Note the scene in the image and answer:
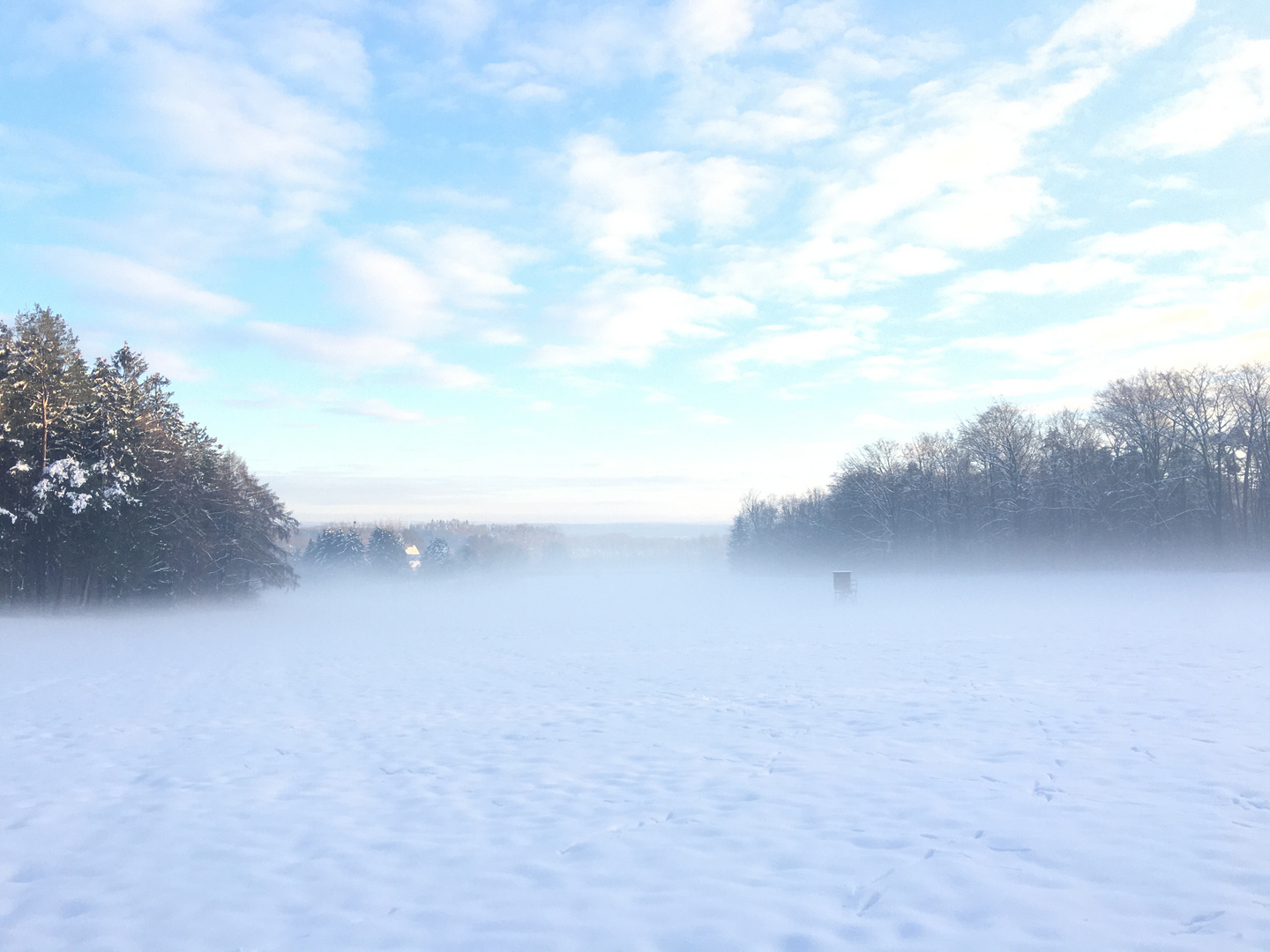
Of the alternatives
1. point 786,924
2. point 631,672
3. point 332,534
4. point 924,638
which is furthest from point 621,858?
point 332,534

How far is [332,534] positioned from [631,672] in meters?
87.8

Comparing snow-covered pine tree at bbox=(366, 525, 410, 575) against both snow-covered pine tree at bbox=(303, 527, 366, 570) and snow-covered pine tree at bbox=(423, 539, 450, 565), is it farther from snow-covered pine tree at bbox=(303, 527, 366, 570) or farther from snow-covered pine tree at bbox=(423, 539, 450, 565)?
snow-covered pine tree at bbox=(423, 539, 450, 565)

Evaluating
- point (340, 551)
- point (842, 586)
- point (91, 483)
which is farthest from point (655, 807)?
point (340, 551)

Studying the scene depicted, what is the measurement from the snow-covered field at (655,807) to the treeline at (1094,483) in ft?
113

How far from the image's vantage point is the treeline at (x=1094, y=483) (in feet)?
130

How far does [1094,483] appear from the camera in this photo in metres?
44.7

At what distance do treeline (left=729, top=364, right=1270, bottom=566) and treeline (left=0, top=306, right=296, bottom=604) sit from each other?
52.3m

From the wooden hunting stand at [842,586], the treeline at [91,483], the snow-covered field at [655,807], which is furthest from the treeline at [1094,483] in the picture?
the treeline at [91,483]

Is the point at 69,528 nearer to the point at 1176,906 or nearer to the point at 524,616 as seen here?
the point at 524,616

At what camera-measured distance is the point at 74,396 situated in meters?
27.6

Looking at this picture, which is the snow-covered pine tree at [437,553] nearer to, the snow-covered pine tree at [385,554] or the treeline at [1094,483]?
the snow-covered pine tree at [385,554]

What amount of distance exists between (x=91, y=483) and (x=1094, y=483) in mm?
55448

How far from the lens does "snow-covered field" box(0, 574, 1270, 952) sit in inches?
152

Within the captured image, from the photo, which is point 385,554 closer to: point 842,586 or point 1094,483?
point 842,586
